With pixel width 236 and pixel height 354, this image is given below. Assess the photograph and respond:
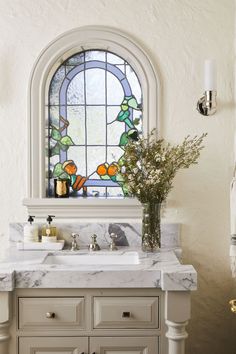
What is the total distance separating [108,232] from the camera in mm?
3373

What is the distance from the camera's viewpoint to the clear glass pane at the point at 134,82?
11.3ft

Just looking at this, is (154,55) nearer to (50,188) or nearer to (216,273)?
(50,188)

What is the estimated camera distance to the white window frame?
3.34 m

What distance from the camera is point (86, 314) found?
2.79m

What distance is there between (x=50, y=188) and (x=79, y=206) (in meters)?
0.24

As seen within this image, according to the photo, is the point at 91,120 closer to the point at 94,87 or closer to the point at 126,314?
the point at 94,87

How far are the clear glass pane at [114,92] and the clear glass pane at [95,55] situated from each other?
14 centimetres

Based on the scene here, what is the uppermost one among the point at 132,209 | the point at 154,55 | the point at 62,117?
the point at 154,55

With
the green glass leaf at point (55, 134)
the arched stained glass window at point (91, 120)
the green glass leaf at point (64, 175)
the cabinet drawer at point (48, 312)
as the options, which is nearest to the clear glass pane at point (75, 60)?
the arched stained glass window at point (91, 120)

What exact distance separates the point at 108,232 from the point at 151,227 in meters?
0.31

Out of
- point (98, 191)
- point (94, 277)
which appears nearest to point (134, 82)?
point (98, 191)

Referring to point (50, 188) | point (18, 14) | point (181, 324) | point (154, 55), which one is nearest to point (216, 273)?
Result: point (181, 324)

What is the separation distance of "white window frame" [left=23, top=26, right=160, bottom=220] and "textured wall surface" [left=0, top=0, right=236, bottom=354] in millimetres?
48

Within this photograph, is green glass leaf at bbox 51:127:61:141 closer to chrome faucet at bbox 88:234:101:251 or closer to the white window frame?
the white window frame
